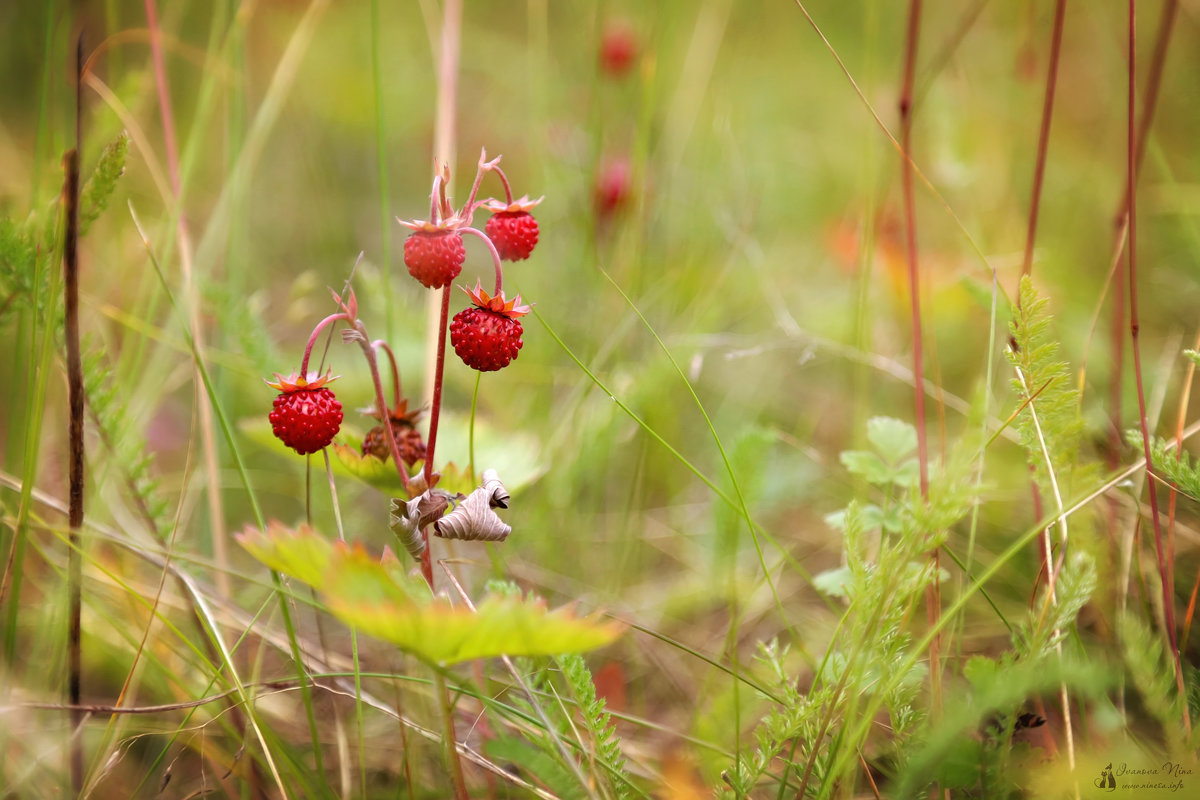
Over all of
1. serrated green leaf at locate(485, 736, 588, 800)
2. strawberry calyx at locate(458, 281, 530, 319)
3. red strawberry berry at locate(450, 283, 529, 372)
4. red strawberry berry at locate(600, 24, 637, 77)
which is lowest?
serrated green leaf at locate(485, 736, 588, 800)

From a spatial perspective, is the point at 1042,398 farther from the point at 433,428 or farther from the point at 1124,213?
the point at 433,428

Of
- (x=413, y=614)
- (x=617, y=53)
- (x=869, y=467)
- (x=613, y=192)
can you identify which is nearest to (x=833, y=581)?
(x=869, y=467)

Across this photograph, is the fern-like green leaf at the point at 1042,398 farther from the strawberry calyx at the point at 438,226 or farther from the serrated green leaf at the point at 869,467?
the strawberry calyx at the point at 438,226

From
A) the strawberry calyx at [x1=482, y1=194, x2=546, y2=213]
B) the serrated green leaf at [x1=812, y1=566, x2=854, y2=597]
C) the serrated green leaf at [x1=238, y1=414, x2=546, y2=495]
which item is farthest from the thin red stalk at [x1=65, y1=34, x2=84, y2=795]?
the serrated green leaf at [x1=812, y1=566, x2=854, y2=597]

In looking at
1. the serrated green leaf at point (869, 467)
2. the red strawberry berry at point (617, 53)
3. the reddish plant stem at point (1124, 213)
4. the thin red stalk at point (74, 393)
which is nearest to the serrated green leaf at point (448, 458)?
the thin red stalk at point (74, 393)

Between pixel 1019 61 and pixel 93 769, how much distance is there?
7.69 feet

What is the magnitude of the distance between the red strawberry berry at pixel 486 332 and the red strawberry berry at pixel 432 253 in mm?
32

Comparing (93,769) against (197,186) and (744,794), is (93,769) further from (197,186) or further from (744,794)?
(197,186)

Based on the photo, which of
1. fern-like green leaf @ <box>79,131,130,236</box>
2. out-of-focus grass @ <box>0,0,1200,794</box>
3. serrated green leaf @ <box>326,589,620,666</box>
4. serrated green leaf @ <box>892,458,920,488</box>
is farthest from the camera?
out-of-focus grass @ <box>0,0,1200,794</box>

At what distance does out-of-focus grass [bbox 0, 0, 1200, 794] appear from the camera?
3.93 feet

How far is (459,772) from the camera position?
0.77 m

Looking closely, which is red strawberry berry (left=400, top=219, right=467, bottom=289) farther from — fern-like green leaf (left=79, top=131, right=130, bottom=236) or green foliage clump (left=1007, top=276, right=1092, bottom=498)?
green foliage clump (left=1007, top=276, right=1092, bottom=498)

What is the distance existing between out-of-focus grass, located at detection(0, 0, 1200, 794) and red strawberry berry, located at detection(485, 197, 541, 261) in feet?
1.14

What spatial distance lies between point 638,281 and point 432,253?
849 millimetres
